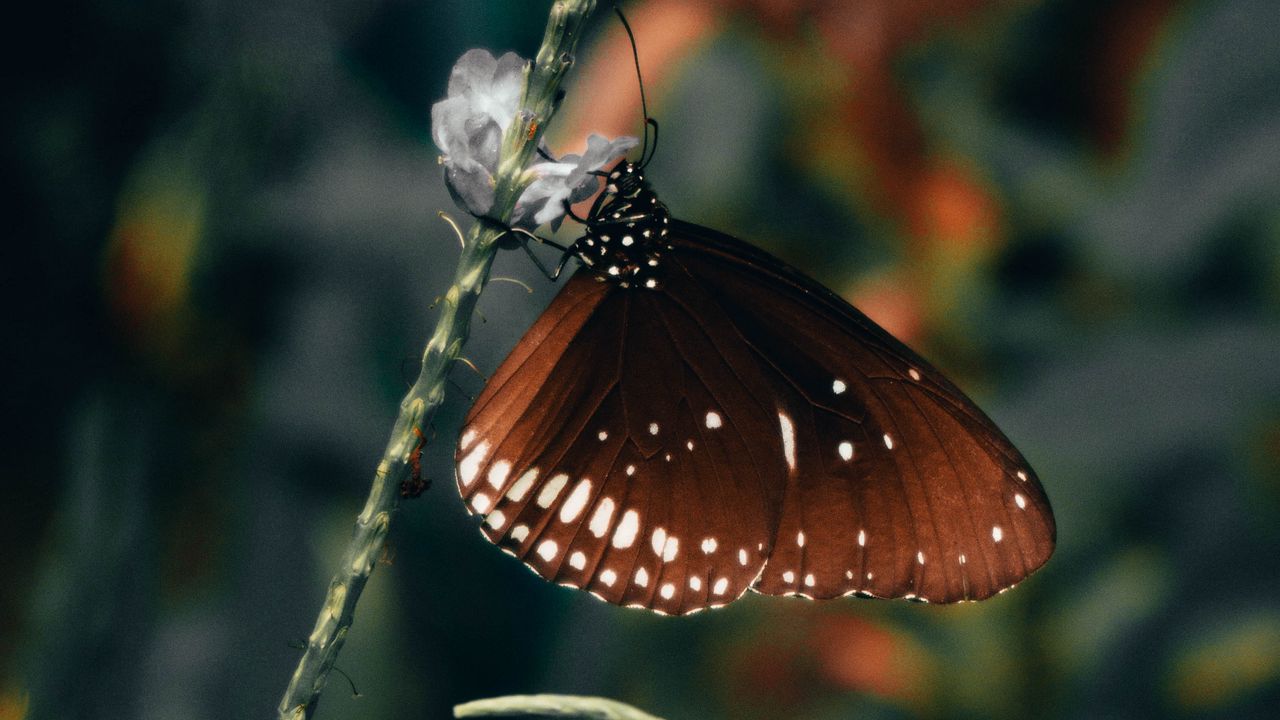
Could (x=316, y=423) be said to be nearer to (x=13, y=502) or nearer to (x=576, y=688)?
(x=13, y=502)

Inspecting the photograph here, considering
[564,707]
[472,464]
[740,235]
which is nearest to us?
[564,707]

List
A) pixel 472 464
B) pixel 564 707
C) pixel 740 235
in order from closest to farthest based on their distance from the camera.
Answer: pixel 564 707 < pixel 472 464 < pixel 740 235

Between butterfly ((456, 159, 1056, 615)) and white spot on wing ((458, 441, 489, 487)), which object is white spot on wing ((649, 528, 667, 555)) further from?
white spot on wing ((458, 441, 489, 487))

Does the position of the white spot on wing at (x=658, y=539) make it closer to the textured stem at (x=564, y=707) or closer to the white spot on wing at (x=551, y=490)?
the white spot on wing at (x=551, y=490)

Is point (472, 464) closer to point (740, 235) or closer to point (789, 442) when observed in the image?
point (789, 442)

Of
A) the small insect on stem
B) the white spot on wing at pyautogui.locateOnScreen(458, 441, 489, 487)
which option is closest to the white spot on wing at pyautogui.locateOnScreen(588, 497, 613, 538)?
the white spot on wing at pyautogui.locateOnScreen(458, 441, 489, 487)

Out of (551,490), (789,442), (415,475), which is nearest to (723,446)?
(789,442)

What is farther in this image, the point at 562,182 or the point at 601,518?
the point at 601,518
